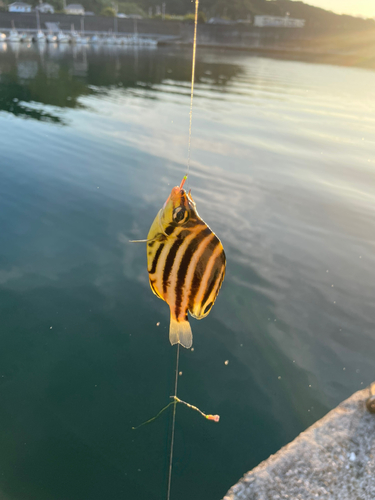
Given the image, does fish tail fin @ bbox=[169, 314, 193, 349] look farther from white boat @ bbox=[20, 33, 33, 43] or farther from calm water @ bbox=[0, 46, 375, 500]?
white boat @ bbox=[20, 33, 33, 43]

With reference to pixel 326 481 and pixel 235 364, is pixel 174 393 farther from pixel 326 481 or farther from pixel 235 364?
pixel 326 481

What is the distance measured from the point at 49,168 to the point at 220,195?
4.17 m

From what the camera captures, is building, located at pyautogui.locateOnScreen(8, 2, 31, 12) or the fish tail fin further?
building, located at pyautogui.locateOnScreen(8, 2, 31, 12)

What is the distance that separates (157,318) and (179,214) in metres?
2.66

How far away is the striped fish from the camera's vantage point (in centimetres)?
176

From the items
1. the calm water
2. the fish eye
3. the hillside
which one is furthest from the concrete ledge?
the hillside

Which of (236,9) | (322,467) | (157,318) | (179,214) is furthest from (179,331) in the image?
(236,9)

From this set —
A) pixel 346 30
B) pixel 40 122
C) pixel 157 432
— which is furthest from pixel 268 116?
pixel 346 30

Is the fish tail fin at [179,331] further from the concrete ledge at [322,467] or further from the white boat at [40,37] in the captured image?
the white boat at [40,37]

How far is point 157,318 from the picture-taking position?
4.16 meters

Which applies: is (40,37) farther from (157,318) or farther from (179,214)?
(179,214)

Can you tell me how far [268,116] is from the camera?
1477 centimetres

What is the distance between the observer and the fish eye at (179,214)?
5.68ft

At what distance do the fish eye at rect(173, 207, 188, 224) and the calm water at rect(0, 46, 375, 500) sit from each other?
2.18 meters
